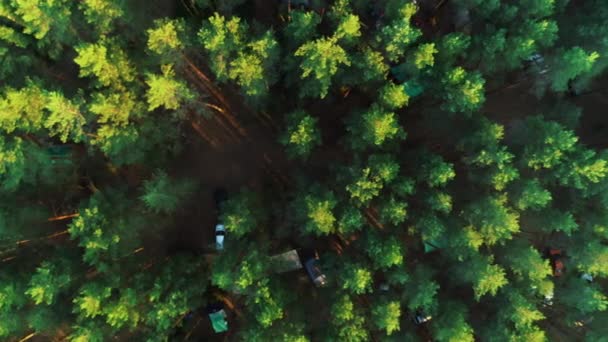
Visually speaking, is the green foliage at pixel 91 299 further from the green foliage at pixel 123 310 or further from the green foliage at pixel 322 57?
the green foliage at pixel 322 57

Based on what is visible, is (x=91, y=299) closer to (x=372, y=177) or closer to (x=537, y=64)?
(x=372, y=177)

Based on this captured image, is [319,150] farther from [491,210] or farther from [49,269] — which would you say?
[49,269]

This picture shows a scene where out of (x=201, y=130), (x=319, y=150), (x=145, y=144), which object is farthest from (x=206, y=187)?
(x=319, y=150)

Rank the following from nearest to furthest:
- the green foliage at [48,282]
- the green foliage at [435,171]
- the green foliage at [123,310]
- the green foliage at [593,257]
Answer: the green foliage at [48,282], the green foliage at [123,310], the green foliage at [435,171], the green foliage at [593,257]

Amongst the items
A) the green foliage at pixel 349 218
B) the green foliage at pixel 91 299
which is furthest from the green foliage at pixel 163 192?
the green foliage at pixel 349 218

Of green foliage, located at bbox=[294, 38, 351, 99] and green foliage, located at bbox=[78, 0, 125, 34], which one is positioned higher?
green foliage, located at bbox=[78, 0, 125, 34]

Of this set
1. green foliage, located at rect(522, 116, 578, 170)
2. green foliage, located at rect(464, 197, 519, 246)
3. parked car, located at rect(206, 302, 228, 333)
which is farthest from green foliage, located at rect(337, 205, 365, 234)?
parked car, located at rect(206, 302, 228, 333)

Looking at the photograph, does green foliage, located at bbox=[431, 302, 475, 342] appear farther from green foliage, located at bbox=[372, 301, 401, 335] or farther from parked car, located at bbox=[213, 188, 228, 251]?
parked car, located at bbox=[213, 188, 228, 251]
